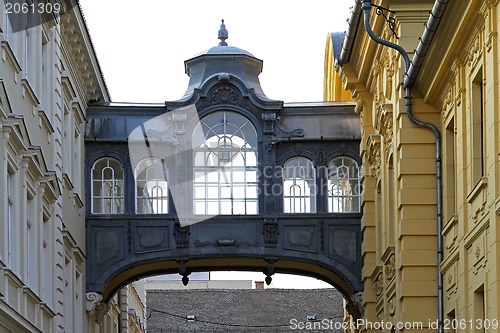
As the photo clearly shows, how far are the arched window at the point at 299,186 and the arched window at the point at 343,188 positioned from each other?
403 millimetres

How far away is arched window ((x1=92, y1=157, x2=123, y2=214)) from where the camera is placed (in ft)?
Answer: 116

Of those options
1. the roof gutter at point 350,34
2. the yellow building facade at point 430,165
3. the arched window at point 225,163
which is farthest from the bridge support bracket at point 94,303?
the roof gutter at point 350,34

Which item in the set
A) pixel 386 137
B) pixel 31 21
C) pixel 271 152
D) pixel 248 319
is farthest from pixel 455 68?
pixel 248 319

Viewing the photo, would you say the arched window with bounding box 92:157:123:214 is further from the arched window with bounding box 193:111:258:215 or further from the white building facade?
the arched window with bounding box 193:111:258:215

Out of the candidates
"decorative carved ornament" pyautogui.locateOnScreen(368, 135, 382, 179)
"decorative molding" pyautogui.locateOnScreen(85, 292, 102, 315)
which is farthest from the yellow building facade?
"decorative molding" pyautogui.locateOnScreen(85, 292, 102, 315)

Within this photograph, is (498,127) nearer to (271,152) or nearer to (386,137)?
(386,137)

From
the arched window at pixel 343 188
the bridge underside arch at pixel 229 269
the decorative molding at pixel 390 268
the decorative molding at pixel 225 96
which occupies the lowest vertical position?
the decorative molding at pixel 390 268

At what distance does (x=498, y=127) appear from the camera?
71.1 feet

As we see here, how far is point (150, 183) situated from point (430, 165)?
30.4 feet

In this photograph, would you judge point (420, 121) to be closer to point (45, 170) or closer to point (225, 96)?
point (45, 170)

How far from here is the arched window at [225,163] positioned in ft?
116

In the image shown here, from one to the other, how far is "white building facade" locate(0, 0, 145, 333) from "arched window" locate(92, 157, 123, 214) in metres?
0.55

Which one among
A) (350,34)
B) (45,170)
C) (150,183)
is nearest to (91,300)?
(150,183)

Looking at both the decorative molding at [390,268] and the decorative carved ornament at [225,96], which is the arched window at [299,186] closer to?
the decorative carved ornament at [225,96]
